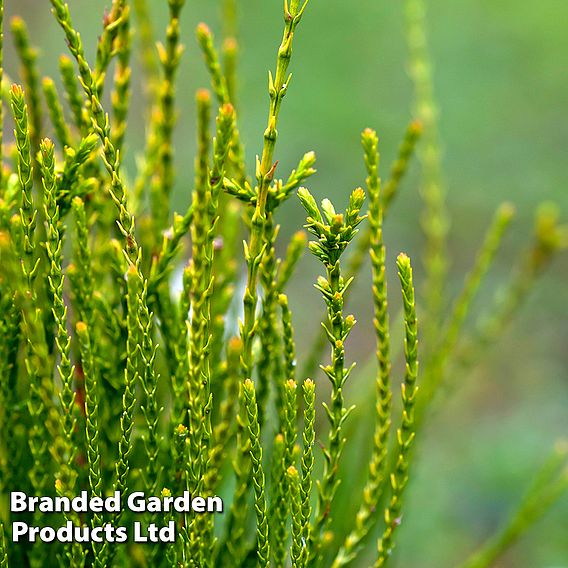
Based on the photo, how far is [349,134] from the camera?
A: 10.2 ft

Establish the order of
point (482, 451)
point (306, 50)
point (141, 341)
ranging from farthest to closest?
point (306, 50)
point (482, 451)
point (141, 341)

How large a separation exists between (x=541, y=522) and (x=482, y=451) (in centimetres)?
28

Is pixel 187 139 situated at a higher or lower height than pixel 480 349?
higher

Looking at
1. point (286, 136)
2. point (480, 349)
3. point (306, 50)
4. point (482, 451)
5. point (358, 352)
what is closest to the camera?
point (480, 349)

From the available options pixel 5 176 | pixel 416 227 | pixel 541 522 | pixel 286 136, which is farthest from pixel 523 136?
pixel 5 176

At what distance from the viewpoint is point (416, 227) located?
10.1ft

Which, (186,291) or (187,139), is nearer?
(186,291)

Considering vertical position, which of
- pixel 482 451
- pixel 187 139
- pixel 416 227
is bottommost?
pixel 482 451

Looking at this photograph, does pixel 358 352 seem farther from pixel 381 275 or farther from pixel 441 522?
pixel 381 275

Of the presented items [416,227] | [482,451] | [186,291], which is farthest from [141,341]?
[416,227]

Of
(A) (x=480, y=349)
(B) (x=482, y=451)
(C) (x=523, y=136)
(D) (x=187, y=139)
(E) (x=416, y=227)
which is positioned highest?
(D) (x=187, y=139)

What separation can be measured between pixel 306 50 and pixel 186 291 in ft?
9.57

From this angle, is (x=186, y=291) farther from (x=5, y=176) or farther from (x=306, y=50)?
(x=306, y=50)

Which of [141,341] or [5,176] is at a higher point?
[5,176]
